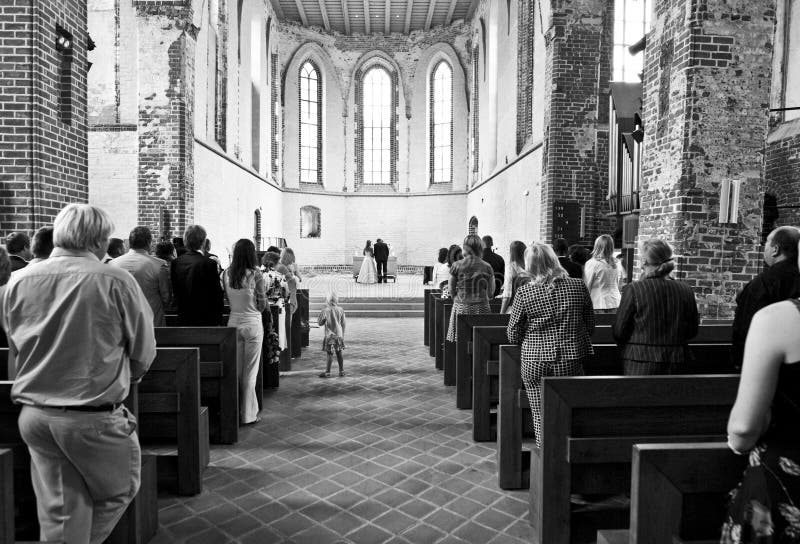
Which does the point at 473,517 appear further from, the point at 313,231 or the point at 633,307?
the point at 313,231

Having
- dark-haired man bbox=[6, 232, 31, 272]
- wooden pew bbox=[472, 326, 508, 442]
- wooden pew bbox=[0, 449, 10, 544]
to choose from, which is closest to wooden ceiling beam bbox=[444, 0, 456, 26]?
wooden pew bbox=[472, 326, 508, 442]

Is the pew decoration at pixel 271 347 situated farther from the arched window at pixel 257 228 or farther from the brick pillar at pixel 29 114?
the arched window at pixel 257 228

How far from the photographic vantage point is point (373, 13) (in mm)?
23688

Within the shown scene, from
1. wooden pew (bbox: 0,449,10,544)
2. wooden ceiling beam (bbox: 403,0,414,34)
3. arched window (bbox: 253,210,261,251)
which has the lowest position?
wooden pew (bbox: 0,449,10,544)

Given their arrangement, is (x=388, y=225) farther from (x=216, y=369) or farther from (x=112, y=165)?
(x=216, y=369)

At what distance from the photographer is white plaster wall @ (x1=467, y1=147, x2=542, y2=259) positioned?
12.9m

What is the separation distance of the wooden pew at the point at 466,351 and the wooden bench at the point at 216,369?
7.16 ft

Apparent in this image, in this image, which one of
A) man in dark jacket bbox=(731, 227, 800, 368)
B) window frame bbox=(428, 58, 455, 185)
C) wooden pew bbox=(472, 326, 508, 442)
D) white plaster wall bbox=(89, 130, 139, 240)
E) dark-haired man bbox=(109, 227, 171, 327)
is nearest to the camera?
man in dark jacket bbox=(731, 227, 800, 368)

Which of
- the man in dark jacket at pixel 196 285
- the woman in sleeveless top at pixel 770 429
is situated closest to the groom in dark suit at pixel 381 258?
the man in dark jacket at pixel 196 285

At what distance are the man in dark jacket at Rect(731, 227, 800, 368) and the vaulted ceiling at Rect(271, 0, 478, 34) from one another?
71.5 ft

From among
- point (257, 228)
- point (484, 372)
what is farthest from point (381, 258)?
point (484, 372)

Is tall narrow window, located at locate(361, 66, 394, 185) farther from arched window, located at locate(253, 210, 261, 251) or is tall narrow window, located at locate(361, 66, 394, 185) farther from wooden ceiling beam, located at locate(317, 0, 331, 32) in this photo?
arched window, located at locate(253, 210, 261, 251)

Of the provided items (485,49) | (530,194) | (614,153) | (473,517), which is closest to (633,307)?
(473,517)

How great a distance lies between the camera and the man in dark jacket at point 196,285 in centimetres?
480
